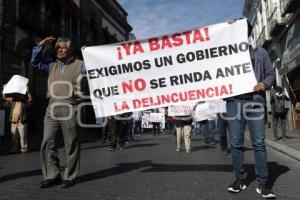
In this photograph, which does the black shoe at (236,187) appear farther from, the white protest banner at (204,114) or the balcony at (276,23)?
the balcony at (276,23)

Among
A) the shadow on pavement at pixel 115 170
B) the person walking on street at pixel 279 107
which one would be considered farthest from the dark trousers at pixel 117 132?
the person walking on street at pixel 279 107

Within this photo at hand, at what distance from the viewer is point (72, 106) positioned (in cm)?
541

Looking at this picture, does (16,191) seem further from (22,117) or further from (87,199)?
(22,117)

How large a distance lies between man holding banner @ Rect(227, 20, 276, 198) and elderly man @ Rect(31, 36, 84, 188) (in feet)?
6.05

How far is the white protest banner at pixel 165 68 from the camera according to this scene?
5.58 m

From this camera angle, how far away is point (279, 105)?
13.0 m

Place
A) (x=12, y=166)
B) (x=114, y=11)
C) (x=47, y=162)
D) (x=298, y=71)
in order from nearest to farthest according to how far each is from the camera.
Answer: (x=47, y=162) < (x=12, y=166) < (x=298, y=71) < (x=114, y=11)

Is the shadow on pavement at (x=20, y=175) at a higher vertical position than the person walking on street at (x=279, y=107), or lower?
lower

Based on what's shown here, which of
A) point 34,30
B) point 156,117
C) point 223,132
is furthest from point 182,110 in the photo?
point 156,117

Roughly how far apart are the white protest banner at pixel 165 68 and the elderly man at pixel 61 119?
41 centimetres

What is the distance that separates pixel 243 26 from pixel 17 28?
56.1ft

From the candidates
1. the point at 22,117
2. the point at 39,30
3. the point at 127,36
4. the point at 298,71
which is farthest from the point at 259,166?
the point at 127,36

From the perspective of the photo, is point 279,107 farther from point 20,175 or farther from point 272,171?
point 20,175

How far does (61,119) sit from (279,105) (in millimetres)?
9023
